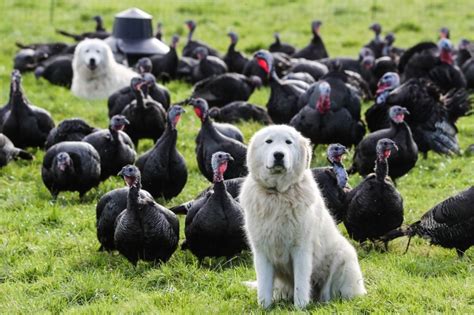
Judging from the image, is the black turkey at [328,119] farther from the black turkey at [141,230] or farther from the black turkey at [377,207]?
the black turkey at [141,230]

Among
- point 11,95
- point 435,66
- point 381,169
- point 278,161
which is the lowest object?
point 11,95

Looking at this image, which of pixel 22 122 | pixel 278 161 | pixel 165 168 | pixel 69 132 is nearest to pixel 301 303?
pixel 278 161

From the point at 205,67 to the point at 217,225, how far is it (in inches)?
341

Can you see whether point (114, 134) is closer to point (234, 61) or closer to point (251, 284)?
point (251, 284)

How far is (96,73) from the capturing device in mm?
15883

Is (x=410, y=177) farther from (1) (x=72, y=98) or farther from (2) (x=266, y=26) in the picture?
(2) (x=266, y=26)

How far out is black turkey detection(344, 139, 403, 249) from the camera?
905cm

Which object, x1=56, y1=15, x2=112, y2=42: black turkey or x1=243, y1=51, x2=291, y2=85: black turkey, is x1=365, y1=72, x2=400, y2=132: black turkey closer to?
x1=243, y1=51, x2=291, y2=85: black turkey

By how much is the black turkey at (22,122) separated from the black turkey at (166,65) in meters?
4.48

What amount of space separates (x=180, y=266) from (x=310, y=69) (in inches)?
325

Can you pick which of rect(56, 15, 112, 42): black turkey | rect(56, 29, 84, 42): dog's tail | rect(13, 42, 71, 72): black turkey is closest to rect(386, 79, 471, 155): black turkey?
rect(13, 42, 71, 72): black turkey

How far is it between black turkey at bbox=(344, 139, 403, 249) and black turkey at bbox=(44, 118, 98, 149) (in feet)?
14.5

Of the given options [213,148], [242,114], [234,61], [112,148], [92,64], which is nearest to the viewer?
[213,148]

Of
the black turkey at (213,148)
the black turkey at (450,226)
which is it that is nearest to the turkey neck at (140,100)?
the black turkey at (213,148)
